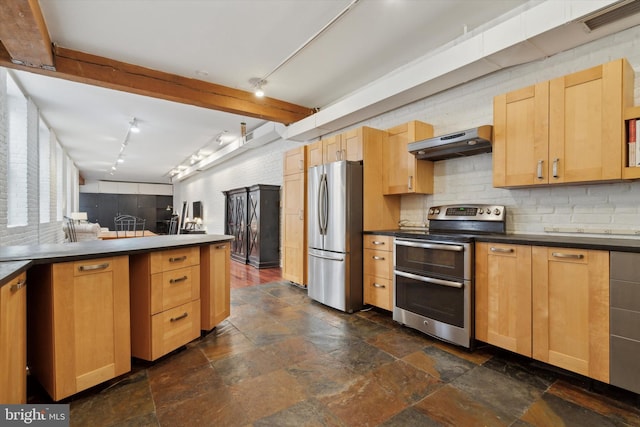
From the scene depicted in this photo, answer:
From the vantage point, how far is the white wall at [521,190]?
219cm

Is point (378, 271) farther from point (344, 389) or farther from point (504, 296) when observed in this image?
point (344, 389)

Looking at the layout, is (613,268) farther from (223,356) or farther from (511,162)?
(223,356)

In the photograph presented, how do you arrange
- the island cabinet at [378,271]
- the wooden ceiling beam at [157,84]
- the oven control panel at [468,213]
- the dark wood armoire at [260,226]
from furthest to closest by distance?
1. the dark wood armoire at [260,226]
2. the island cabinet at [378,271]
3. the wooden ceiling beam at [157,84]
4. the oven control panel at [468,213]

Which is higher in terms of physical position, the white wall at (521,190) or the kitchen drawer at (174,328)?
the white wall at (521,190)

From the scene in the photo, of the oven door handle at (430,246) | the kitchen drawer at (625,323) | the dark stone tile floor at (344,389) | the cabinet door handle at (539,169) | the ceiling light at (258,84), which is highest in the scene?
the ceiling light at (258,84)

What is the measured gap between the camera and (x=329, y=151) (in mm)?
4090

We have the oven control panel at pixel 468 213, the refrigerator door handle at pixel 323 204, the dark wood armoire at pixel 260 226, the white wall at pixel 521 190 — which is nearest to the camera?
the white wall at pixel 521 190

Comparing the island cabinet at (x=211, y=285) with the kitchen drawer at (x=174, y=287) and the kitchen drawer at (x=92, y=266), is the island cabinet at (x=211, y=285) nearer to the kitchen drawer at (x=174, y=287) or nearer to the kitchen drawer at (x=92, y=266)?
the kitchen drawer at (x=174, y=287)

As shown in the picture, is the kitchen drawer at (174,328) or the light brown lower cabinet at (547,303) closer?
the light brown lower cabinet at (547,303)

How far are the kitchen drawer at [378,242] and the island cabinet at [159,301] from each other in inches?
77.5

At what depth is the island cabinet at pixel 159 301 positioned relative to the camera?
7.30ft

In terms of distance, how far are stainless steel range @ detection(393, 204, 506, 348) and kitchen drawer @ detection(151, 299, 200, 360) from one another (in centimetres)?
196

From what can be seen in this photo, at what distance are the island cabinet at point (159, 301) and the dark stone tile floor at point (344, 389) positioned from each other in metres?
0.15

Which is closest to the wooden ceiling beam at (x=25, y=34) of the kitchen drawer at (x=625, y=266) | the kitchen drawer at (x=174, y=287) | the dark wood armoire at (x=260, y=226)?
the kitchen drawer at (x=174, y=287)
